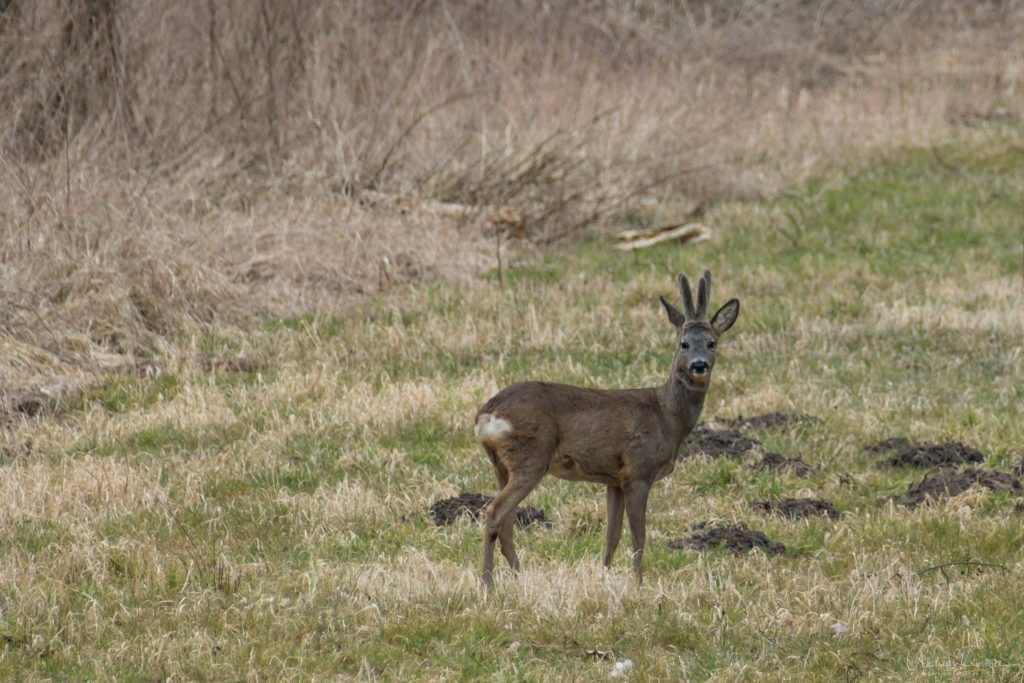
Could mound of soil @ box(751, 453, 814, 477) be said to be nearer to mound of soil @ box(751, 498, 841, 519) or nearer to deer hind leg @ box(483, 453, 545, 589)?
mound of soil @ box(751, 498, 841, 519)

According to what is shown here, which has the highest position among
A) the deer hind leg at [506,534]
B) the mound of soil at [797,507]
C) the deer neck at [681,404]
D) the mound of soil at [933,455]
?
the deer neck at [681,404]

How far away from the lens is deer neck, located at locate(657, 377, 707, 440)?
25.9 ft

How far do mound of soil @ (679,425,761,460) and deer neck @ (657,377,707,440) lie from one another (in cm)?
231

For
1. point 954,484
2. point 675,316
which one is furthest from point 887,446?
point 675,316

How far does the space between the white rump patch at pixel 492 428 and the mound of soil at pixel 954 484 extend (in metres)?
2.97

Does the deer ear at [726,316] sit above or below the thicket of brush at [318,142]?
above

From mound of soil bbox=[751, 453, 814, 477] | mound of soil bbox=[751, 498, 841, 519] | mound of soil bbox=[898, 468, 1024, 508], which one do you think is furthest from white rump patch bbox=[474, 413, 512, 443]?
mound of soil bbox=[751, 453, 814, 477]

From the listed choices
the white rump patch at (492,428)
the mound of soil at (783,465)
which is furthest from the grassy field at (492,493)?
the white rump patch at (492,428)

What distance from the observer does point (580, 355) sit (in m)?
13.1

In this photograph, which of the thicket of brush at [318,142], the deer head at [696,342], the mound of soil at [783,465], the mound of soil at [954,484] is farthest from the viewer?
the thicket of brush at [318,142]

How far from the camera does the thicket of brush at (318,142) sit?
13531 millimetres

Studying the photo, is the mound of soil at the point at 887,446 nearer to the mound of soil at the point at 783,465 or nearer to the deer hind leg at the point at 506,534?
the mound of soil at the point at 783,465

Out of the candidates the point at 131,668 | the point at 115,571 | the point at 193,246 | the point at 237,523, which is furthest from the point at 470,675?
the point at 193,246

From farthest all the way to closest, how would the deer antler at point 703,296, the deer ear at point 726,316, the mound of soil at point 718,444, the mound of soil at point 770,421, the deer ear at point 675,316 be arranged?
the mound of soil at point 770,421, the mound of soil at point 718,444, the deer ear at point 726,316, the deer ear at point 675,316, the deer antler at point 703,296
